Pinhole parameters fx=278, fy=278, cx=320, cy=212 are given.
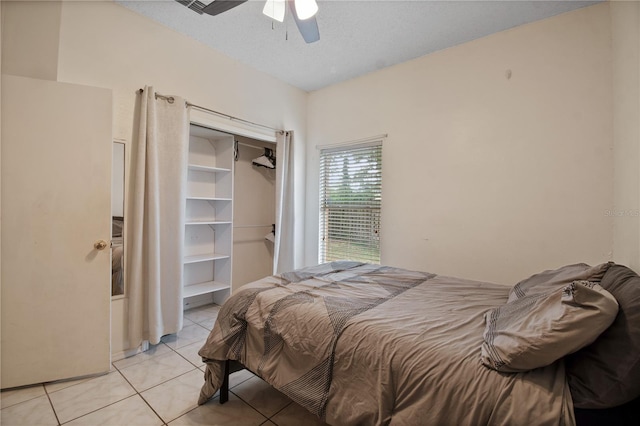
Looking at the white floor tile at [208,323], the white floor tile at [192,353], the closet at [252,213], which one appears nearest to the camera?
the white floor tile at [192,353]

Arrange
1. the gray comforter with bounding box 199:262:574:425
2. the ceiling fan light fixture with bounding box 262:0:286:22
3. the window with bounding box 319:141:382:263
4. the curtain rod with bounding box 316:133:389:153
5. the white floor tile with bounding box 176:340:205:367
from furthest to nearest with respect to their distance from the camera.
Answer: the window with bounding box 319:141:382:263, the curtain rod with bounding box 316:133:389:153, the white floor tile with bounding box 176:340:205:367, the ceiling fan light fixture with bounding box 262:0:286:22, the gray comforter with bounding box 199:262:574:425

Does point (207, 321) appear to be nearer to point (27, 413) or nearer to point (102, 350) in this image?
point (102, 350)

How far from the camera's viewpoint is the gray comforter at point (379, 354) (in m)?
0.93

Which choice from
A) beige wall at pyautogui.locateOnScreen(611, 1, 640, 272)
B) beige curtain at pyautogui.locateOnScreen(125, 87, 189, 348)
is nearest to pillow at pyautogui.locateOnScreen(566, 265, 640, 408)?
beige wall at pyautogui.locateOnScreen(611, 1, 640, 272)

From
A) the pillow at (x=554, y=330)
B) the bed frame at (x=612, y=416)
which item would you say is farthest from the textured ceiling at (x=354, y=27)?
the bed frame at (x=612, y=416)

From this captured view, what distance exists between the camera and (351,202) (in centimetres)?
352

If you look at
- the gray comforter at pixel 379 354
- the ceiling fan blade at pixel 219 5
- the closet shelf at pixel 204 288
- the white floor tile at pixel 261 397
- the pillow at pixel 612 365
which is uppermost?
the ceiling fan blade at pixel 219 5

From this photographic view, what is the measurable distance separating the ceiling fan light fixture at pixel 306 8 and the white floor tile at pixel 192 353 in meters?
2.64

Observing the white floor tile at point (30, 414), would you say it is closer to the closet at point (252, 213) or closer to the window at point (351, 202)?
the closet at point (252, 213)

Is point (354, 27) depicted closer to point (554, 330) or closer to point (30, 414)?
point (554, 330)

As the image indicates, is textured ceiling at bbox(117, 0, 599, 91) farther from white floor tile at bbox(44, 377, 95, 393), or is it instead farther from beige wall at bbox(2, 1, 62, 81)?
white floor tile at bbox(44, 377, 95, 393)

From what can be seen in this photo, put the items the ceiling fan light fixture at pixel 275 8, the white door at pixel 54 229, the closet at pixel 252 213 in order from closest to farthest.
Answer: the white door at pixel 54 229 → the ceiling fan light fixture at pixel 275 8 → the closet at pixel 252 213

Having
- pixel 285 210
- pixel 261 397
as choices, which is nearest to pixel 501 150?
pixel 285 210

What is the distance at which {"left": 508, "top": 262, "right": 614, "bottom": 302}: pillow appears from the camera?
4.48 ft
